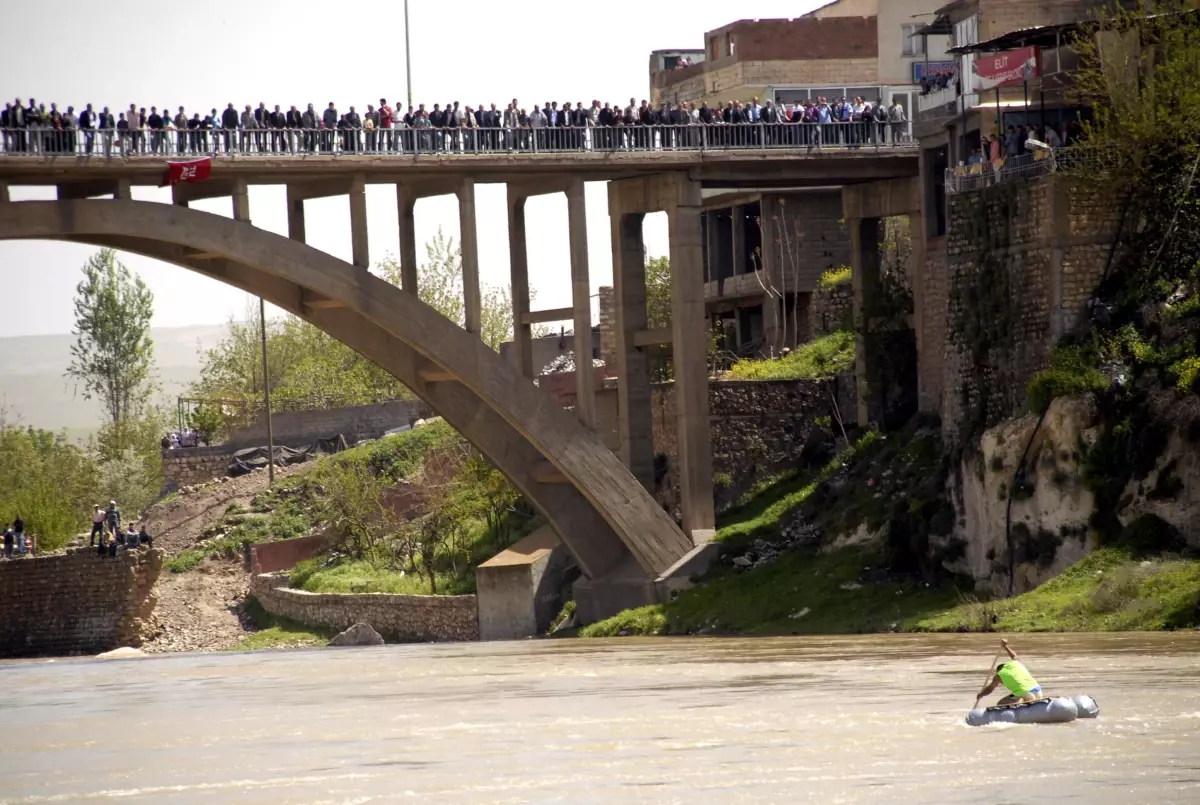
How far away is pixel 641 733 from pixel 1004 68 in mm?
22027

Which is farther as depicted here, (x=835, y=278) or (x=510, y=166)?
(x=835, y=278)

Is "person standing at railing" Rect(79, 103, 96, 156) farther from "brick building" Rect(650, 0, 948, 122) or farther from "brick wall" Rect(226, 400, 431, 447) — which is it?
"brick wall" Rect(226, 400, 431, 447)

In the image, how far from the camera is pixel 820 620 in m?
38.4

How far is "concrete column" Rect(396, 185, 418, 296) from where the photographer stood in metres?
41.9

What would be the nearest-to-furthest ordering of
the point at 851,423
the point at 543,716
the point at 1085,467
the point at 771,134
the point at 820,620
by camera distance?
the point at 543,716 < the point at 1085,467 < the point at 820,620 < the point at 771,134 < the point at 851,423

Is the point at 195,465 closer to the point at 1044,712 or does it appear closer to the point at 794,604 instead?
the point at 794,604

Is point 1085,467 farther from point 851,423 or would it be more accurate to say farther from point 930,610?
point 851,423

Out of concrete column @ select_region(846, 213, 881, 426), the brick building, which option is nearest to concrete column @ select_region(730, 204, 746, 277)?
the brick building

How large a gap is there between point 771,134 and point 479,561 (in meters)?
13.6

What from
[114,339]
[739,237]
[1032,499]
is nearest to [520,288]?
[1032,499]

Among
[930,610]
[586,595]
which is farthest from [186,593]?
[930,610]

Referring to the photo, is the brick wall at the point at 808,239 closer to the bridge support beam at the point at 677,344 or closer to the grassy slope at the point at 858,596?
the grassy slope at the point at 858,596

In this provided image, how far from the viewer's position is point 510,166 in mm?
42469

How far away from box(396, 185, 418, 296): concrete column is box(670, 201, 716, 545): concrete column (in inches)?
203
